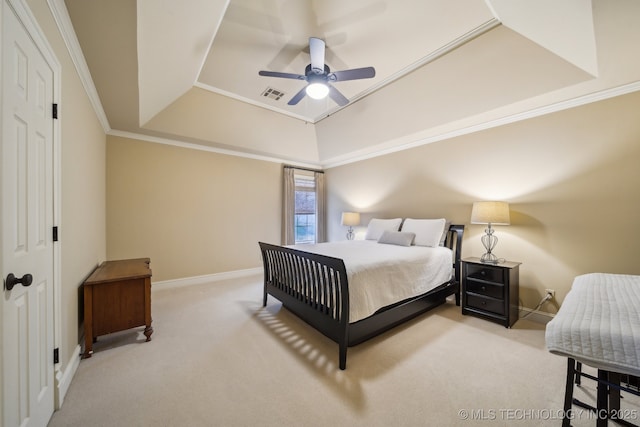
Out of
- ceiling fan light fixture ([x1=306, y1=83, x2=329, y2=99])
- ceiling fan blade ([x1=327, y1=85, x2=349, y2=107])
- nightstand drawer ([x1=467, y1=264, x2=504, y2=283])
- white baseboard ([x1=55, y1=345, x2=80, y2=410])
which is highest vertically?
ceiling fan blade ([x1=327, y1=85, x2=349, y2=107])

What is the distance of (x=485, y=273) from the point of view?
2828 millimetres

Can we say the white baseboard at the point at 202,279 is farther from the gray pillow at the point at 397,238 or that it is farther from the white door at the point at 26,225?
the gray pillow at the point at 397,238

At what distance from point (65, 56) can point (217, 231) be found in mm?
3115

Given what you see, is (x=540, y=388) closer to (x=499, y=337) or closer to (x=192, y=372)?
(x=499, y=337)

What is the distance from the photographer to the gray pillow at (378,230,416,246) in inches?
136

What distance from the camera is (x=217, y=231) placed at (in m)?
4.44

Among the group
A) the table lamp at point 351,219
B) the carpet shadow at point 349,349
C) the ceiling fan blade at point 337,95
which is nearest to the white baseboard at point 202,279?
the carpet shadow at point 349,349

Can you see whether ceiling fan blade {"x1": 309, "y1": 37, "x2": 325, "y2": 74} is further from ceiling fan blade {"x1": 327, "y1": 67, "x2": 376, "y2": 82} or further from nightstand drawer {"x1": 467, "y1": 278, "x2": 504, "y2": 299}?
nightstand drawer {"x1": 467, "y1": 278, "x2": 504, "y2": 299}

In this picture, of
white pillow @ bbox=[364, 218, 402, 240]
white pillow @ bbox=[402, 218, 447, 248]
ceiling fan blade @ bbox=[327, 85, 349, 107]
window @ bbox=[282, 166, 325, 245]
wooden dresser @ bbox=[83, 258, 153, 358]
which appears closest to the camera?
wooden dresser @ bbox=[83, 258, 153, 358]

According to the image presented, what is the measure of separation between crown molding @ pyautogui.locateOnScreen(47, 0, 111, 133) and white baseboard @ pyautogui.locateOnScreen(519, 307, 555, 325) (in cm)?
497

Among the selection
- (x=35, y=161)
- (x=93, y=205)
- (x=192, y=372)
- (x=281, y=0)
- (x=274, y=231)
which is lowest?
(x=192, y=372)

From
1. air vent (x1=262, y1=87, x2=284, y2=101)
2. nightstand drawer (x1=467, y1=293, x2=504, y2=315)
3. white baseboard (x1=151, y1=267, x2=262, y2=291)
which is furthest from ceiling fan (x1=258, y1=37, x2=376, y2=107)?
white baseboard (x1=151, y1=267, x2=262, y2=291)

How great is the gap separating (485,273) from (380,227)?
1.69 metres

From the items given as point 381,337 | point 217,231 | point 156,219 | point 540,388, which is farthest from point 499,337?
point 156,219
